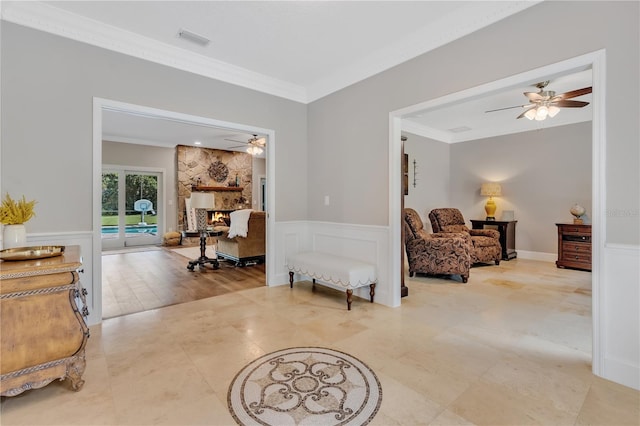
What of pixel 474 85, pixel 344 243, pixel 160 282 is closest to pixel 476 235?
pixel 344 243

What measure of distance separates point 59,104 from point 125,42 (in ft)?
2.94

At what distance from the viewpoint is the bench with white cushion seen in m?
3.30

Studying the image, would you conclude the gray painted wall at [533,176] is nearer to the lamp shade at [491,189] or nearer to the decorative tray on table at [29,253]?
the lamp shade at [491,189]

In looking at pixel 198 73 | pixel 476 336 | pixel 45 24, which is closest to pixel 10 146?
pixel 45 24

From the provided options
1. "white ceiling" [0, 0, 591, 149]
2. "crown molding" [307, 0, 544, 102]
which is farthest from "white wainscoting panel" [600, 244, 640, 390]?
"crown molding" [307, 0, 544, 102]

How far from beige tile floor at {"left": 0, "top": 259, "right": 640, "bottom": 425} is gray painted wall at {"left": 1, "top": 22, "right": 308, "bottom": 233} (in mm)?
1335

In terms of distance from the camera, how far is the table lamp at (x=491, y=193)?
640 centimetres

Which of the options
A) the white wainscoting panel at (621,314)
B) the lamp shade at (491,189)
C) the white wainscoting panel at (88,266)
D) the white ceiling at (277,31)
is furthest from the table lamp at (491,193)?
the white wainscoting panel at (88,266)

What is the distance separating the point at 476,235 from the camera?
5930mm

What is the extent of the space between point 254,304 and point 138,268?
3.17 meters

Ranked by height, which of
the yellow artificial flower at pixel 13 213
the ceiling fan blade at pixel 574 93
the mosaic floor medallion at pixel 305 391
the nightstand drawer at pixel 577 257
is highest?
the ceiling fan blade at pixel 574 93

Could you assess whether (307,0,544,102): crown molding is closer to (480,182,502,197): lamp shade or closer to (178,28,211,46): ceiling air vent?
(178,28,211,46): ceiling air vent

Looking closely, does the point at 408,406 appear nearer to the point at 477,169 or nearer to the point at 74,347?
the point at 74,347

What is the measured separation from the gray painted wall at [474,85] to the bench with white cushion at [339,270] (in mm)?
547
